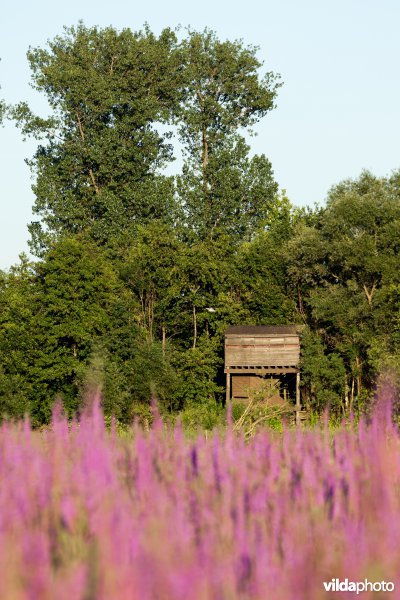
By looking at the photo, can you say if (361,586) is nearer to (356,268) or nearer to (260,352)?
(260,352)

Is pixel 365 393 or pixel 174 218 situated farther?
pixel 174 218

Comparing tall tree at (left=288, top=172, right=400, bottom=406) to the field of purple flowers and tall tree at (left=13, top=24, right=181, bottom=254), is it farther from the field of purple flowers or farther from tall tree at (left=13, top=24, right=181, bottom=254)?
the field of purple flowers

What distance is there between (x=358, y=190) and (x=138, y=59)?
26.5 meters

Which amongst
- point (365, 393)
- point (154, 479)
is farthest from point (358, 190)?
point (154, 479)

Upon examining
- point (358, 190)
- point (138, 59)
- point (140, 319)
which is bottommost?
point (140, 319)

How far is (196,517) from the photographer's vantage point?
3770 millimetres

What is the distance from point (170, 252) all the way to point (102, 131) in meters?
20.7

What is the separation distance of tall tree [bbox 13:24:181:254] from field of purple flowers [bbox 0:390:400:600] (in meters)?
66.7

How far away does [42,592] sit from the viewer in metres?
2.40

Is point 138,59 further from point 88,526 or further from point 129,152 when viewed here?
point 88,526

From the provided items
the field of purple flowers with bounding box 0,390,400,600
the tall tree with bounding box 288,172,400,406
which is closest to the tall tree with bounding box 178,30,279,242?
the tall tree with bounding box 288,172,400,406

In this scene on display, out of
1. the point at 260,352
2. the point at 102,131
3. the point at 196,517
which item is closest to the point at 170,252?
the point at 260,352

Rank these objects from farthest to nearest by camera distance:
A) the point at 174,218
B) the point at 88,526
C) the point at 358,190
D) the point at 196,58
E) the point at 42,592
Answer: the point at 196,58 < the point at 174,218 < the point at 358,190 < the point at 88,526 < the point at 42,592

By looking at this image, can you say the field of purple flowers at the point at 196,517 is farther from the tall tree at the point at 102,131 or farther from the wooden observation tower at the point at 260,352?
the tall tree at the point at 102,131
